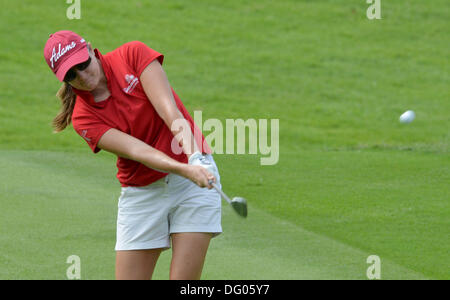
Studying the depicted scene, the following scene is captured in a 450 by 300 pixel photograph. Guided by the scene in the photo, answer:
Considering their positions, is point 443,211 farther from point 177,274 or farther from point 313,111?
point 313,111

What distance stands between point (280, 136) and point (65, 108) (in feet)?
32.7

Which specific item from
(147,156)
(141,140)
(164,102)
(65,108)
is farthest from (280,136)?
(147,156)

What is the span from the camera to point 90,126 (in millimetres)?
4227

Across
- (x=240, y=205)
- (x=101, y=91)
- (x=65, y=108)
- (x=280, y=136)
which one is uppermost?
(x=101, y=91)

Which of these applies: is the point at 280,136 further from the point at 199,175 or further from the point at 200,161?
the point at 199,175

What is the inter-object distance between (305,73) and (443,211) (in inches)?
422

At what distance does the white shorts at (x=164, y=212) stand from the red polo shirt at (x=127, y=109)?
0.12m

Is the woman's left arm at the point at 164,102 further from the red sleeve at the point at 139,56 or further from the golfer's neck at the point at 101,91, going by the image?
the golfer's neck at the point at 101,91

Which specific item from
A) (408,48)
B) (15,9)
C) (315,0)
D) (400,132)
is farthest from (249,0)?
(400,132)

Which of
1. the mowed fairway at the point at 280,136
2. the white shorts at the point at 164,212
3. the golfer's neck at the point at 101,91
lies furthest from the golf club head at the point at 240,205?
the mowed fairway at the point at 280,136

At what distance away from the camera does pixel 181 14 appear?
21.8 metres

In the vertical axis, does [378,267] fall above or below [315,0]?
below

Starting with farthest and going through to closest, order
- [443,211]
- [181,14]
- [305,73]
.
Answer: [181,14], [305,73], [443,211]

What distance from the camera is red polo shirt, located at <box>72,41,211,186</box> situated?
420 cm
